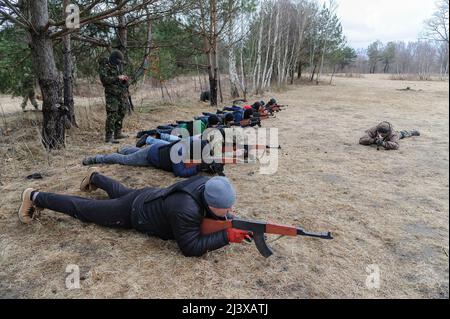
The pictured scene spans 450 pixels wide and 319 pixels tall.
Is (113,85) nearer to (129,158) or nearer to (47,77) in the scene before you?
(47,77)

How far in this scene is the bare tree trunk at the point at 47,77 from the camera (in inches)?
194

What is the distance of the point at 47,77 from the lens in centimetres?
516

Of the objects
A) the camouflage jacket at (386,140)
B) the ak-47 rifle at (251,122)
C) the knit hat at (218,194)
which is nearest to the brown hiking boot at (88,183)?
the knit hat at (218,194)

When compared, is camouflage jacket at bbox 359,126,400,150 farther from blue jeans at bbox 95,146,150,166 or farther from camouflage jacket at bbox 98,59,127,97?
camouflage jacket at bbox 98,59,127,97

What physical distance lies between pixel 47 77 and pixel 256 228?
4303 millimetres

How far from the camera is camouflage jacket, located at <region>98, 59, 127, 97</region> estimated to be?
5836mm

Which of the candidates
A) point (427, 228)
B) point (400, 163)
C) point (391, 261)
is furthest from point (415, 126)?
point (391, 261)

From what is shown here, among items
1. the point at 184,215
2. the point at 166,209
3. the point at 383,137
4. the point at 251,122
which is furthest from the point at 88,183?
the point at 383,137

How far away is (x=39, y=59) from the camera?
507 centimetres

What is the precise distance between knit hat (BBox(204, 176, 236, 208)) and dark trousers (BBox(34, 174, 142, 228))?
783 millimetres

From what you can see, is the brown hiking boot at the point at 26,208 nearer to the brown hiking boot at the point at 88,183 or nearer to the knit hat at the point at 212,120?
the brown hiking boot at the point at 88,183

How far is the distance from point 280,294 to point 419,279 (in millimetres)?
1030

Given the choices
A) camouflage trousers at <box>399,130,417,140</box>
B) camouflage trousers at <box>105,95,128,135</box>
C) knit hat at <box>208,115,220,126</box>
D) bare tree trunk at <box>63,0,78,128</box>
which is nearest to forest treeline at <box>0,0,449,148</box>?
bare tree trunk at <box>63,0,78,128</box>

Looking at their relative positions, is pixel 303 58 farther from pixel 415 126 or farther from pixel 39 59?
pixel 39 59
